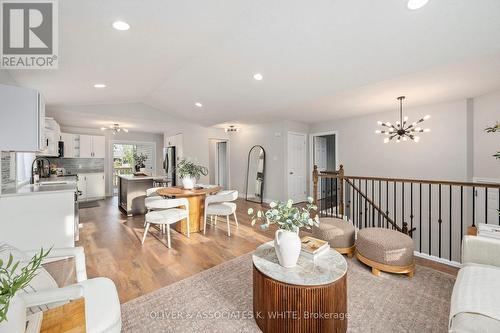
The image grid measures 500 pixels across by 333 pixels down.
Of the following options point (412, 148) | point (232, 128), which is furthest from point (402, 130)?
point (232, 128)

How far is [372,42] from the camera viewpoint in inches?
104

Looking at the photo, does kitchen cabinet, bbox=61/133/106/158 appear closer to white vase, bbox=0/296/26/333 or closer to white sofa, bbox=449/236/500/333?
white vase, bbox=0/296/26/333

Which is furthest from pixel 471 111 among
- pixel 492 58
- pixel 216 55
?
pixel 216 55

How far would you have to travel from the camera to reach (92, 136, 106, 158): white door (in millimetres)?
6636

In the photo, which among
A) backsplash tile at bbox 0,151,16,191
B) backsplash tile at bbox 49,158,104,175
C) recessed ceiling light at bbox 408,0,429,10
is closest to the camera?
recessed ceiling light at bbox 408,0,429,10

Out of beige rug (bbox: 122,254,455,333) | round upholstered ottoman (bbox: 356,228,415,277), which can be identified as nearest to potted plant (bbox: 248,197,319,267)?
beige rug (bbox: 122,254,455,333)

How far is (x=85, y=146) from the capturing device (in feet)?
21.2

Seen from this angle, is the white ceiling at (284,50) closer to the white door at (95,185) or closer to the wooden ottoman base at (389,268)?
the wooden ottoman base at (389,268)

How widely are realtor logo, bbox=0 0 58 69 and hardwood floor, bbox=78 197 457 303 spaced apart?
2486mm

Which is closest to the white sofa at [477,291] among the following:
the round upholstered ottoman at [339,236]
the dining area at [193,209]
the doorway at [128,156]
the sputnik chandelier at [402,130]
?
the round upholstered ottoman at [339,236]

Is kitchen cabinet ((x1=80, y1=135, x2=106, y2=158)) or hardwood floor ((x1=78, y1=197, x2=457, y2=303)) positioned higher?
kitchen cabinet ((x1=80, y1=135, x2=106, y2=158))

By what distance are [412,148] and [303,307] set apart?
496cm

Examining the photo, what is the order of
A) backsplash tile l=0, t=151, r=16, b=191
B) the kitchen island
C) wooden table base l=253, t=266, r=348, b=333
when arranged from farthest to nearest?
the kitchen island, backsplash tile l=0, t=151, r=16, b=191, wooden table base l=253, t=266, r=348, b=333

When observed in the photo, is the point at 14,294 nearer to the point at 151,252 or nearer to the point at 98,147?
the point at 151,252
